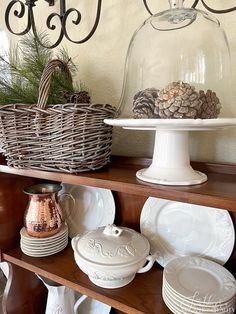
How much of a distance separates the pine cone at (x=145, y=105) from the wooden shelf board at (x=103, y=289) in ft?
1.24

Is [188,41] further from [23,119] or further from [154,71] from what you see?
[23,119]

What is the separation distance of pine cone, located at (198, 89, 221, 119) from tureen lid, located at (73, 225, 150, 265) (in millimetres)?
315

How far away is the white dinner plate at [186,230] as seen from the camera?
544mm

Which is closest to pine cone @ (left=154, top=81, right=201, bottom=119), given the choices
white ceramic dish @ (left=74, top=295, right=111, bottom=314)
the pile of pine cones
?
the pile of pine cones

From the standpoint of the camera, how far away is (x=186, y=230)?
587 millimetres

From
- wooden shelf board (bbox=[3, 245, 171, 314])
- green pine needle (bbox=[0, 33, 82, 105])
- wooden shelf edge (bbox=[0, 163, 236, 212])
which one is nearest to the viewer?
wooden shelf edge (bbox=[0, 163, 236, 212])

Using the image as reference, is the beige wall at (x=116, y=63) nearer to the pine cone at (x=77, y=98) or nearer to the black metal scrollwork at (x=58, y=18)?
the black metal scrollwork at (x=58, y=18)

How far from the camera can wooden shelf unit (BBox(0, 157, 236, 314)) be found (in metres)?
0.43

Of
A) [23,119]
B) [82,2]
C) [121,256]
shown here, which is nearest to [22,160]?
[23,119]

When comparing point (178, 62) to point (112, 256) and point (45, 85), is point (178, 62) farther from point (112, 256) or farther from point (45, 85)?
point (112, 256)

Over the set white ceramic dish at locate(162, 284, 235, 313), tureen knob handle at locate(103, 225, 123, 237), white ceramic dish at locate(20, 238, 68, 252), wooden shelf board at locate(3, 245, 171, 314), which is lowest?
wooden shelf board at locate(3, 245, 171, 314)

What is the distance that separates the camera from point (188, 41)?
0.50 meters

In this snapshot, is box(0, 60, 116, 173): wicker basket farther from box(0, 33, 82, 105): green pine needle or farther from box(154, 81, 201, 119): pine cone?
box(154, 81, 201, 119): pine cone

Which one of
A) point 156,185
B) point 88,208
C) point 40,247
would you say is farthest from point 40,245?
point 156,185
